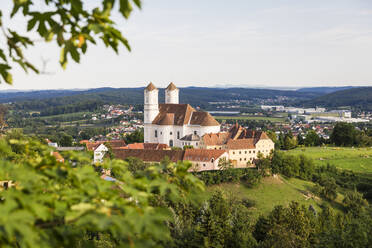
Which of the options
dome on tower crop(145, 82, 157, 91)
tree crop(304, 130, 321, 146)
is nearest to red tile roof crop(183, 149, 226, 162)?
dome on tower crop(145, 82, 157, 91)

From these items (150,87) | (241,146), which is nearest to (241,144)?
(241,146)

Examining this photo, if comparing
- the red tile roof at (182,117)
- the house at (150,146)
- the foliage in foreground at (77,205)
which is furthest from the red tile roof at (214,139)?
the foliage in foreground at (77,205)

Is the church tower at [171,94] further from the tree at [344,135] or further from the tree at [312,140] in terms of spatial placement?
the tree at [344,135]

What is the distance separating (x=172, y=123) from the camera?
211 ft

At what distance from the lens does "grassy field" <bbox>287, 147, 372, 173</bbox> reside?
2535 inches

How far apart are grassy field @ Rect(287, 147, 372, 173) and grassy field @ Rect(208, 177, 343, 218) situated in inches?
614

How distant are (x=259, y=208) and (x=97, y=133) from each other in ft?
275

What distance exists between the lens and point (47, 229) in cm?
355

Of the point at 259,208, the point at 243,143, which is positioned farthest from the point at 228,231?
the point at 243,143

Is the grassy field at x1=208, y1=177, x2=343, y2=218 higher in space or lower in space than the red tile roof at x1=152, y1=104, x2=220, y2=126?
lower

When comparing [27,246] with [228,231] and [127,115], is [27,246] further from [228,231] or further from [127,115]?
[127,115]

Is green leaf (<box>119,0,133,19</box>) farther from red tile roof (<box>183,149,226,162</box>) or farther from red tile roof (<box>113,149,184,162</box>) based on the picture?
red tile roof (<box>183,149,226,162</box>)

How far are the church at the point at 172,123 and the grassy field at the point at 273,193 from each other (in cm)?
1534

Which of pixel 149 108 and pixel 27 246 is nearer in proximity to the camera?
pixel 27 246
